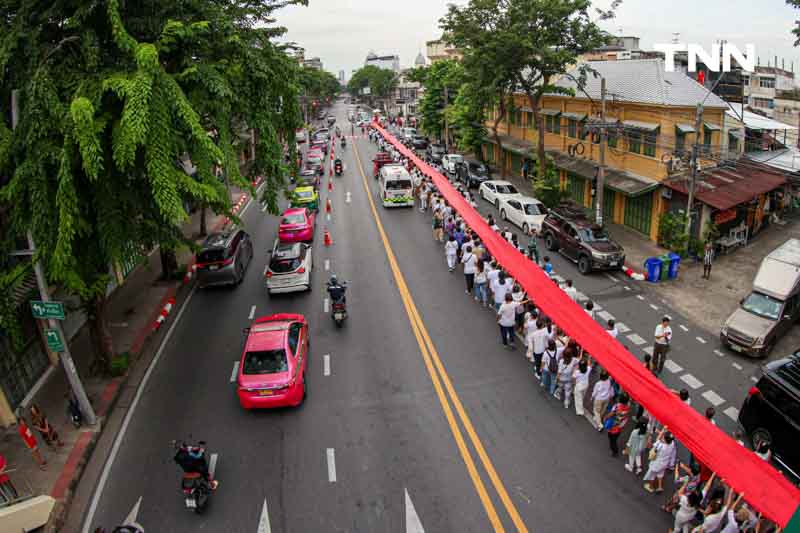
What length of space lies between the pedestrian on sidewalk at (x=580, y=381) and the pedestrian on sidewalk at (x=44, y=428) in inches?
474

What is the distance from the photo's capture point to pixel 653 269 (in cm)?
2125

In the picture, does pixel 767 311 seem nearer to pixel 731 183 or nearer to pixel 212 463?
pixel 731 183

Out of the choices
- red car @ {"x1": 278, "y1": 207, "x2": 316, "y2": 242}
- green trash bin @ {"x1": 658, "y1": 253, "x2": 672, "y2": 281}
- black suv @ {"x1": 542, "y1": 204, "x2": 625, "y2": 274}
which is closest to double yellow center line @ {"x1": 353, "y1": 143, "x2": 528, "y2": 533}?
red car @ {"x1": 278, "y1": 207, "x2": 316, "y2": 242}

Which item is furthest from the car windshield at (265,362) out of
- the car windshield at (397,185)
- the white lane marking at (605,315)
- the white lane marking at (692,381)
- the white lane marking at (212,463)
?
the car windshield at (397,185)

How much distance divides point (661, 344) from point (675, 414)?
4933 mm

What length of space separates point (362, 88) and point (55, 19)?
18692 centimetres

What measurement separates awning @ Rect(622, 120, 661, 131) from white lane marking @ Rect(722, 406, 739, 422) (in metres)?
17.0

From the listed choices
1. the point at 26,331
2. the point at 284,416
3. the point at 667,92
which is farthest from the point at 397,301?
the point at 667,92

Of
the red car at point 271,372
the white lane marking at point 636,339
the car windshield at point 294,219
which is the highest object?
the car windshield at point 294,219

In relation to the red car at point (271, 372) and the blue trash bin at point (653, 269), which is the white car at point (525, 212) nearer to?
the blue trash bin at point (653, 269)

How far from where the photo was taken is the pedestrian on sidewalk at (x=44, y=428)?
477 inches

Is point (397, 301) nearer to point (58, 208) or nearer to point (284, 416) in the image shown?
point (284, 416)

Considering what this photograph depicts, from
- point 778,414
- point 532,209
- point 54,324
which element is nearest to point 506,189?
point 532,209

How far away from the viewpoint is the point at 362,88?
19012 cm
